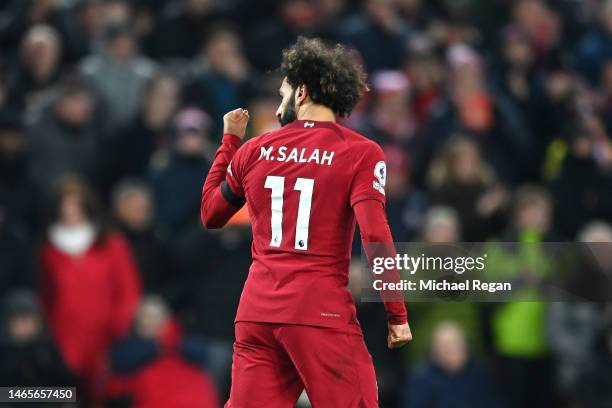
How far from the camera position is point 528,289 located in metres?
9.32

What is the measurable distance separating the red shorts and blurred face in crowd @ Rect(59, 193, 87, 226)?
4810mm

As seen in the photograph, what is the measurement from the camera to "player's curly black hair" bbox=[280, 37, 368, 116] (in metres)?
5.60

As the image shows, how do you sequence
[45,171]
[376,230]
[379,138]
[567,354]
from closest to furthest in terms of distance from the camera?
[376,230], [567,354], [45,171], [379,138]

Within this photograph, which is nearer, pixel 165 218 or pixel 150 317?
pixel 150 317

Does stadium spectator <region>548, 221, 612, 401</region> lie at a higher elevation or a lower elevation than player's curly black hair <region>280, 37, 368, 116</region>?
lower

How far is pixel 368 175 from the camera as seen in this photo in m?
5.40

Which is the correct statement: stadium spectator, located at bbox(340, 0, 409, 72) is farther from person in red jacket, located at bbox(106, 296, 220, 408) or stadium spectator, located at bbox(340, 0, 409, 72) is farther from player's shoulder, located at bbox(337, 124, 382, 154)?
player's shoulder, located at bbox(337, 124, 382, 154)

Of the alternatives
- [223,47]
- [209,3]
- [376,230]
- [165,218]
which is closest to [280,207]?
[376,230]

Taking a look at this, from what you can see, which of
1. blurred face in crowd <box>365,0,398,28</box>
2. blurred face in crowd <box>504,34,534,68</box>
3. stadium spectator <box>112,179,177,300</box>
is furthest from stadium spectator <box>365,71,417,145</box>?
stadium spectator <box>112,179,177,300</box>

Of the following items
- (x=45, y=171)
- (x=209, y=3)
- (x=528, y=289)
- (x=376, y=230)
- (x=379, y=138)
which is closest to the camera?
(x=376, y=230)

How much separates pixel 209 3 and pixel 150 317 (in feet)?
13.6

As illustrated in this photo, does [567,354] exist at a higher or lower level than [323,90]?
lower

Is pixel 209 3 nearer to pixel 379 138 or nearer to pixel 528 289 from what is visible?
pixel 379 138

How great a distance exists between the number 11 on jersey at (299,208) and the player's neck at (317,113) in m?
0.32
